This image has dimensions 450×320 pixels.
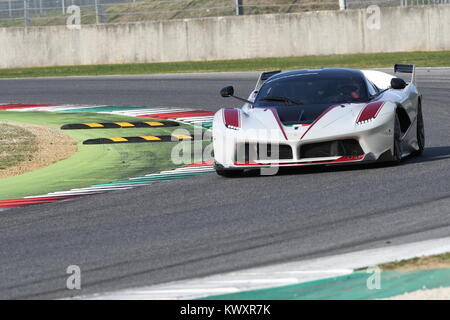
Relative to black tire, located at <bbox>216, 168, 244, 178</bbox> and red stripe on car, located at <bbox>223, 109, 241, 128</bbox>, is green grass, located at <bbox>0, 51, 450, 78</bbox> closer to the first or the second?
red stripe on car, located at <bbox>223, 109, 241, 128</bbox>

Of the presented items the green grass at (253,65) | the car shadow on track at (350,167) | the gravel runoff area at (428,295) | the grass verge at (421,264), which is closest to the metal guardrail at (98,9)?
the green grass at (253,65)

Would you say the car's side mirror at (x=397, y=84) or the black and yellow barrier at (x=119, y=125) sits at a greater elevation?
the car's side mirror at (x=397, y=84)

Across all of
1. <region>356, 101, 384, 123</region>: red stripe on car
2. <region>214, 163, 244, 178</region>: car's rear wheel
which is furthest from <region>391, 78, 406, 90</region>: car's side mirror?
<region>214, 163, 244, 178</region>: car's rear wheel

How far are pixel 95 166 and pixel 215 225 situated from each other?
4.69 meters

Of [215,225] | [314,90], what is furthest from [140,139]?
[215,225]

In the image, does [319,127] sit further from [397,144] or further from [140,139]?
[140,139]

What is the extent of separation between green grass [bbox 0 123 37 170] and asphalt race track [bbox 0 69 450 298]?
3373 millimetres

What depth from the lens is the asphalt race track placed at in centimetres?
611

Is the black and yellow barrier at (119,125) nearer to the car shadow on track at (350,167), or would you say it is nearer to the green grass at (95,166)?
the green grass at (95,166)

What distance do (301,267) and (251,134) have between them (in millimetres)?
3956

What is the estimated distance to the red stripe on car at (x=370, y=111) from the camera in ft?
31.7

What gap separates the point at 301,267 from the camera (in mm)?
5855

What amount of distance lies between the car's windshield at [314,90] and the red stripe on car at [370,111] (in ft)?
1.39

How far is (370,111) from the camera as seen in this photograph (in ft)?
32.1
